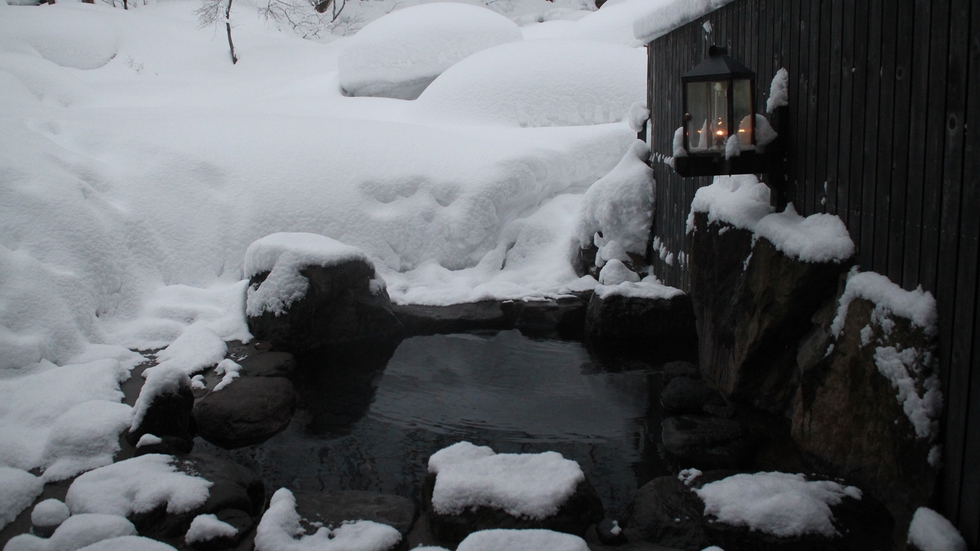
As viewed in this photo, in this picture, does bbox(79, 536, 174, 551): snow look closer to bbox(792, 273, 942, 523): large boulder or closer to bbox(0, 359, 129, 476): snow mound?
bbox(0, 359, 129, 476): snow mound

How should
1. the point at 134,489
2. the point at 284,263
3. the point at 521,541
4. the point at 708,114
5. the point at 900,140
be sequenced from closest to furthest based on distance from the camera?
the point at 521,541 → the point at 900,140 → the point at 134,489 → the point at 708,114 → the point at 284,263

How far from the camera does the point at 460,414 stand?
522 cm

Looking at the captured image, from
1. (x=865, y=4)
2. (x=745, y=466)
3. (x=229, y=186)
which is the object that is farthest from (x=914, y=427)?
(x=229, y=186)

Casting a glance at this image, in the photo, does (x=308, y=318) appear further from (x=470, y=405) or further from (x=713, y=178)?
(x=713, y=178)

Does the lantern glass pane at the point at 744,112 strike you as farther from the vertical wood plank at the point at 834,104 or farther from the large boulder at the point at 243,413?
the large boulder at the point at 243,413

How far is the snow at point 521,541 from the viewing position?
10.4 feet

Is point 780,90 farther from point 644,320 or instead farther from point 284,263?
point 284,263

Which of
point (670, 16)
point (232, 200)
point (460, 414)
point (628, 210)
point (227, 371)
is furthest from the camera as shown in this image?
point (232, 200)

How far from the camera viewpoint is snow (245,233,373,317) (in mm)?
6402

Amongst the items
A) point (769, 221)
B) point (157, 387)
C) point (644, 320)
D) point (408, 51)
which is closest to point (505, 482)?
point (769, 221)

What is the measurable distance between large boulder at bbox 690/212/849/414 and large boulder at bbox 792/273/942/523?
22 centimetres

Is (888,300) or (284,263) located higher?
(888,300)

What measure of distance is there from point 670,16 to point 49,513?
580 centimetres

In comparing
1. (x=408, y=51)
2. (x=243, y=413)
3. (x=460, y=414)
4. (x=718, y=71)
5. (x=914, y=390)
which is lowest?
(x=460, y=414)
